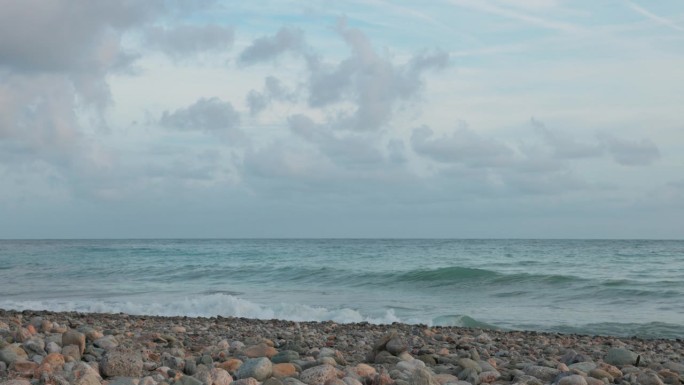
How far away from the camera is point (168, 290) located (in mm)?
22500

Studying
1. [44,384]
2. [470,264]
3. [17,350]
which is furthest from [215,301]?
[470,264]

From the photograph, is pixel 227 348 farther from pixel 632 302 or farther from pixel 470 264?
pixel 470 264

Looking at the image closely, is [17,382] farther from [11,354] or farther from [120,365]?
[11,354]

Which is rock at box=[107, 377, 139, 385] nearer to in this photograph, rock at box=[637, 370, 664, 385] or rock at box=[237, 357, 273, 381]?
rock at box=[237, 357, 273, 381]

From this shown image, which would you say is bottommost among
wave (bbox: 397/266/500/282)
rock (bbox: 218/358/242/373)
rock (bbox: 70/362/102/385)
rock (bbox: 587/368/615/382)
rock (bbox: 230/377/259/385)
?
wave (bbox: 397/266/500/282)

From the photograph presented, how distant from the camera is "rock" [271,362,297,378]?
504cm

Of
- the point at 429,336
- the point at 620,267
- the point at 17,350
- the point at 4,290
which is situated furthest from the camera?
the point at 620,267

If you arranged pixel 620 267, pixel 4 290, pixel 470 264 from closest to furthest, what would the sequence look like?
pixel 4 290 → pixel 620 267 → pixel 470 264

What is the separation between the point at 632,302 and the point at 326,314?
8239 millimetres

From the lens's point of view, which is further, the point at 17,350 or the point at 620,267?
the point at 620,267

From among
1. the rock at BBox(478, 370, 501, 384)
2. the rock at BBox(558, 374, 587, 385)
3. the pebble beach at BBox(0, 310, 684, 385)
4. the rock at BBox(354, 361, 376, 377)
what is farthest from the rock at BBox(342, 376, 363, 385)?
the rock at BBox(558, 374, 587, 385)

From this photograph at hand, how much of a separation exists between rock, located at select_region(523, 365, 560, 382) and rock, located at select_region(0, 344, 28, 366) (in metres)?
4.05

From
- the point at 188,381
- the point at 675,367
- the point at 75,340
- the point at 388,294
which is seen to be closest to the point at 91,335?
the point at 75,340

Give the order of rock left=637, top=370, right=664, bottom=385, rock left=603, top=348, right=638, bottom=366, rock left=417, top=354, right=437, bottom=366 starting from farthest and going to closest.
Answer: rock left=603, top=348, right=638, bottom=366, rock left=417, top=354, right=437, bottom=366, rock left=637, top=370, right=664, bottom=385
